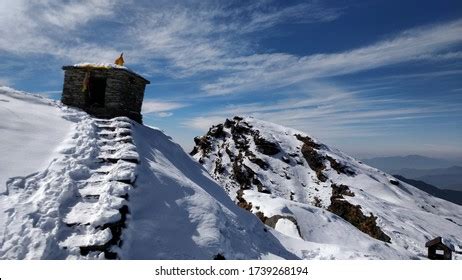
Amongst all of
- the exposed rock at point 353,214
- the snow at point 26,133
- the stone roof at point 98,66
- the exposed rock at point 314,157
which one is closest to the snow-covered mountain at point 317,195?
the exposed rock at point 353,214

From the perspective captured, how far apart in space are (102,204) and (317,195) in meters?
Answer: 53.4

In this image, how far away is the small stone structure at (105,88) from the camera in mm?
18688

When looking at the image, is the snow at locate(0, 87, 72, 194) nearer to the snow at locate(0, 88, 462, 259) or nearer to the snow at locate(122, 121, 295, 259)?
the snow at locate(0, 88, 462, 259)

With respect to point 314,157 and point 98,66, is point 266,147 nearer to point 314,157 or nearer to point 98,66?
point 314,157

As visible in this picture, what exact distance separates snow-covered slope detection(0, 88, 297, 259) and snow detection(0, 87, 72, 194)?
0.14 feet

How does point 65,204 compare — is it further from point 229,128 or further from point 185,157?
point 229,128

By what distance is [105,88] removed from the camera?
19.4 meters

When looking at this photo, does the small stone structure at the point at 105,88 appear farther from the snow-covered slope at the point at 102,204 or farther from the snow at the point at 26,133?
the snow-covered slope at the point at 102,204

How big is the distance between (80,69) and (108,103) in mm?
2675

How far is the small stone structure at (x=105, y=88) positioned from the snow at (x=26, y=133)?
5.44ft
